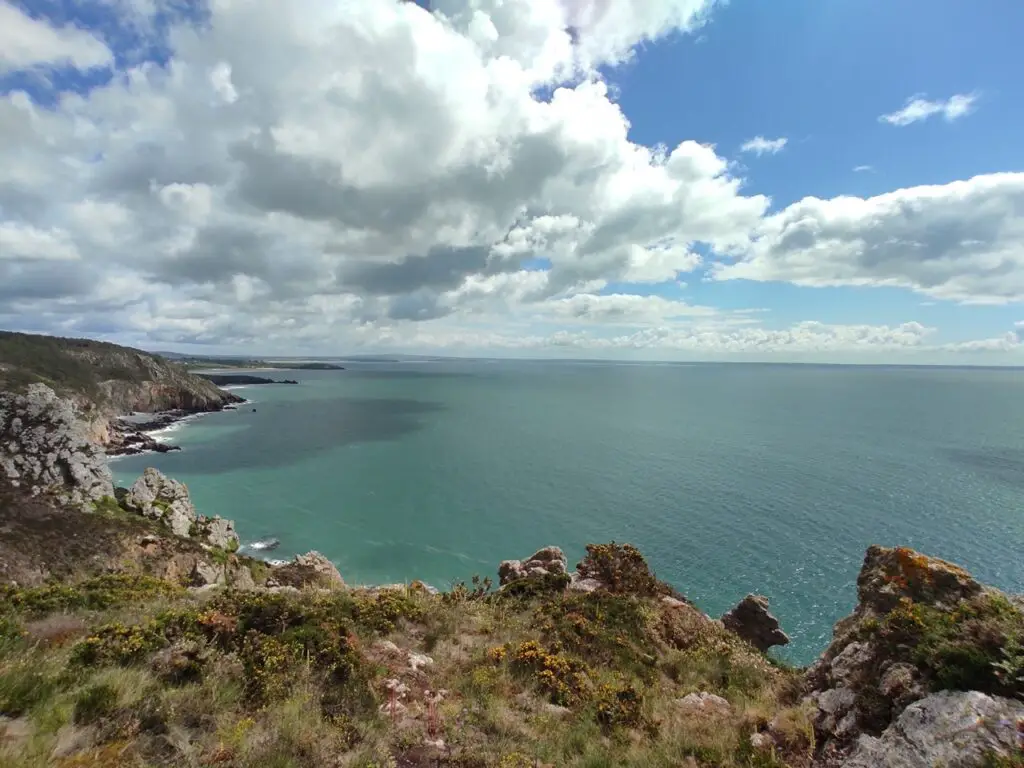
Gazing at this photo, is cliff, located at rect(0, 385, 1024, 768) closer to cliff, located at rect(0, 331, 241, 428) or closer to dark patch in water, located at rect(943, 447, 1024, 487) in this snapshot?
dark patch in water, located at rect(943, 447, 1024, 487)

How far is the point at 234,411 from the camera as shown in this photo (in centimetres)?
13425

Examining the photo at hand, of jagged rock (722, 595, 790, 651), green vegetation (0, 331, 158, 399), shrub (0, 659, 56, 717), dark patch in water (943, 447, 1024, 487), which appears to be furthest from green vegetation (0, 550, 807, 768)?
green vegetation (0, 331, 158, 399)

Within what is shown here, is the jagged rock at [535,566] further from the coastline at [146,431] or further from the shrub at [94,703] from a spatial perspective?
the coastline at [146,431]

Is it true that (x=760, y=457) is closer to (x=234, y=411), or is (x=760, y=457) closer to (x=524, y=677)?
(x=524, y=677)

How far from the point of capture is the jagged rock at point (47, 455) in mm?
31109

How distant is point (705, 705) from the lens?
421 inches

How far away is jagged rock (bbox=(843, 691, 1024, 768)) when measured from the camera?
20.7 ft

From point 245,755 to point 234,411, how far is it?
146 m

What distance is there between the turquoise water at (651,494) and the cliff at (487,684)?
19.5 m

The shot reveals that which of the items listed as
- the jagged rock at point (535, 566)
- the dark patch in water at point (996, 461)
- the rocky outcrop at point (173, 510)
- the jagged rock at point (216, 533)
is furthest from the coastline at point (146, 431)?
the dark patch in water at point (996, 461)

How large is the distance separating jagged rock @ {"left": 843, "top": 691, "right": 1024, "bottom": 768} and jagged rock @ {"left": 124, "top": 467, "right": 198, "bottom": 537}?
37.7m

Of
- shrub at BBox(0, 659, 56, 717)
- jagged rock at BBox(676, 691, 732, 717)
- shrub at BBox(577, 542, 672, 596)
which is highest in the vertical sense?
shrub at BBox(0, 659, 56, 717)

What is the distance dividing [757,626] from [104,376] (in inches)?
5814

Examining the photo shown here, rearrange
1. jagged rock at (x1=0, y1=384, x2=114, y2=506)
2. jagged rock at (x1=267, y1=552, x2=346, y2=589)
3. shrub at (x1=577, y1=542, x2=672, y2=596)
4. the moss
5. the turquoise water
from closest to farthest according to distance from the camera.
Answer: the moss
shrub at (x1=577, y1=542, x2=672, y2=596)
jagged rock at (x1=267, y1=552, x2=346, y2=589)
jagged rock at (x1=0, y1=384, x2=114, y2=506)
the turquoise water
